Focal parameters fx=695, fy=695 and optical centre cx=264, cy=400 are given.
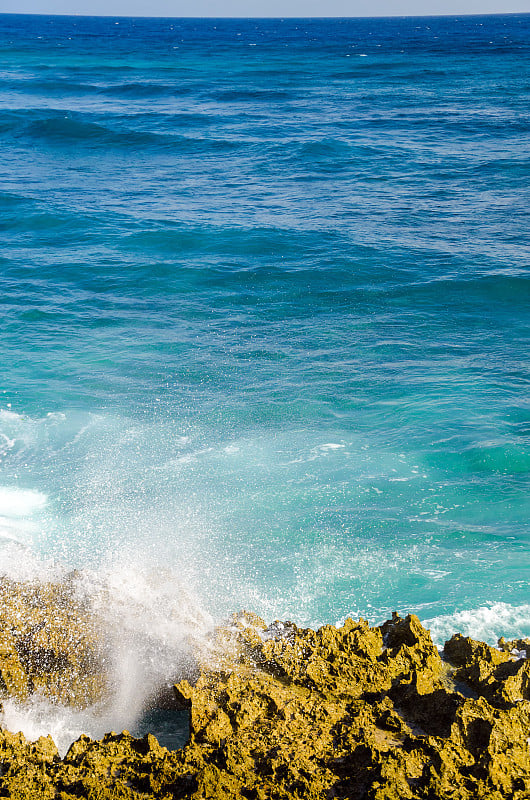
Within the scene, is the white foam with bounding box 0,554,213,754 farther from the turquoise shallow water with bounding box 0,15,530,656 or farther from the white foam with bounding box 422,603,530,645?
the white foam with bounding box 422,603,530,645

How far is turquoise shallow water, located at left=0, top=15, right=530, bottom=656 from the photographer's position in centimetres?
1780

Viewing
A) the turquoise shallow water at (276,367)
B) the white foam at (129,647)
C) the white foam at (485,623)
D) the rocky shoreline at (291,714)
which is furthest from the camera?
the turquoise shallow water at (276,367)

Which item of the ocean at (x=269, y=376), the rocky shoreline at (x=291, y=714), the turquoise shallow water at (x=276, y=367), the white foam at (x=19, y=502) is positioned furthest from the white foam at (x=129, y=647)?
the white foam at (x=19, y=502)

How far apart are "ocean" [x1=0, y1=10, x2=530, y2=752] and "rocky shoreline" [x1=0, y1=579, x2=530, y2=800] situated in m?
1.02

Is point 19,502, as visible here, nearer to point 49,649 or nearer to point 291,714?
point 49,649

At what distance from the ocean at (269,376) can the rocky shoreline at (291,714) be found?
3.35 feet

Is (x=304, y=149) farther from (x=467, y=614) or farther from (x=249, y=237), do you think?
(x=467, y=614)

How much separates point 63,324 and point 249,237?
1249cm

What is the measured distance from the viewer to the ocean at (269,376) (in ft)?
56.4

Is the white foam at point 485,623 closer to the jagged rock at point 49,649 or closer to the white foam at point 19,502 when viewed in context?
the jagged rock at point 49,649

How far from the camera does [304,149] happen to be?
55344mm

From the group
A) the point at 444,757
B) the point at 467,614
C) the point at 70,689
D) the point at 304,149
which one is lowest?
the point at 467,614

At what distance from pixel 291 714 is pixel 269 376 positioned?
16.1 meters

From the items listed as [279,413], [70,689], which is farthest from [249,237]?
[70,689]
